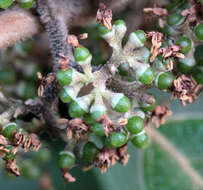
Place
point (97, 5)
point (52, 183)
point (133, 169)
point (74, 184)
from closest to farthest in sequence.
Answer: point (97, 5)
point (133, 169)
point (74, 184)
point (52, 183)

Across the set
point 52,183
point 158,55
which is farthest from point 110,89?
point 52,183

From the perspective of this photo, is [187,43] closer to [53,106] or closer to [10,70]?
[53,106]

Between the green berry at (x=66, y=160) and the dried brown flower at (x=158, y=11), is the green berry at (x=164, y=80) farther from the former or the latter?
the green berry at (x=66, y=160)

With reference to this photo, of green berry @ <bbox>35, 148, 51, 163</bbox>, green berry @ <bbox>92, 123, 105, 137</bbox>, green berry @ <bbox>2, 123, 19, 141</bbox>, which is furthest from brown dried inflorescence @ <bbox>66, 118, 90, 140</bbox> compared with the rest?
green berry @ <bbox>35, 148, 51, 163</bbox>

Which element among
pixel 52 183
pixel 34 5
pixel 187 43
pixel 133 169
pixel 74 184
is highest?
pixel 34 5

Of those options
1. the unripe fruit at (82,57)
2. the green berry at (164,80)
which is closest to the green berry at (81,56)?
the unripe fruit at (82,57)

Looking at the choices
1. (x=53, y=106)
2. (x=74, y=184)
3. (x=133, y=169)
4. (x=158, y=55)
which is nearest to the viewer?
(x=158, y=55)

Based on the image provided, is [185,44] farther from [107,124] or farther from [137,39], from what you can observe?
[107,124]

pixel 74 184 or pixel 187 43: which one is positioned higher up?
pixel 187 43
